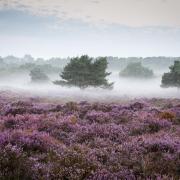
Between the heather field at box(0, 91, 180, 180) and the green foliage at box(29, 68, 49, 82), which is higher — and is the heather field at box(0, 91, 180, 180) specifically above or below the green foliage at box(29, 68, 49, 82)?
above

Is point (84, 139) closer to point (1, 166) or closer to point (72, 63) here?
point (1, 166)

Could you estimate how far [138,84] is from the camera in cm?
9288

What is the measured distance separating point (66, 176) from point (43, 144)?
2.13 m

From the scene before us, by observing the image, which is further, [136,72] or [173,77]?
[136,72]

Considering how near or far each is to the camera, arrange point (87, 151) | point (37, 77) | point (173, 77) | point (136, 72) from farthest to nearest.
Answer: point (136, 72) < point (37, 77) < point (173, 77) < point (87, 151)

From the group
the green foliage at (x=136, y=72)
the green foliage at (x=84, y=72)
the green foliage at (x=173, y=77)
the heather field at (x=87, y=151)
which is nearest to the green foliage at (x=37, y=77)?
the green foliage at (x=136, y=72)

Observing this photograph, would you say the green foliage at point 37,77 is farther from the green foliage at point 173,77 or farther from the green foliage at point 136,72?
the green foliage at point 173,77

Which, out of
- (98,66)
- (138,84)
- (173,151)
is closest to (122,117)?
(173,151)

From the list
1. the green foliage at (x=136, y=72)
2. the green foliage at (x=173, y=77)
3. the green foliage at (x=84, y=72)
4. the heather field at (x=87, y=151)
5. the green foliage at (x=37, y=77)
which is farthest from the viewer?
the green foliage at (x=136, y=72)

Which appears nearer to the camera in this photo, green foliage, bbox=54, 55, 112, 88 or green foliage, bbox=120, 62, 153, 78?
green foliage, bbox=54, 55, 112, 88

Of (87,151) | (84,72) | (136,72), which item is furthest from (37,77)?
(87,151)

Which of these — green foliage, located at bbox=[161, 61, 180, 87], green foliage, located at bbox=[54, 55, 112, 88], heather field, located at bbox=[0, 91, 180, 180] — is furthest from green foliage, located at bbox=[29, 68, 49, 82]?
heather field, located at bbox=[0, 91, 180, 180]

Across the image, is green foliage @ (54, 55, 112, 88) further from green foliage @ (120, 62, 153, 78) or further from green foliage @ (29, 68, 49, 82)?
green foliage @ (120, 62, 153, 78)

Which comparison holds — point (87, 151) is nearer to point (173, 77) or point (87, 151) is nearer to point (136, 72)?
point (173, 77)
